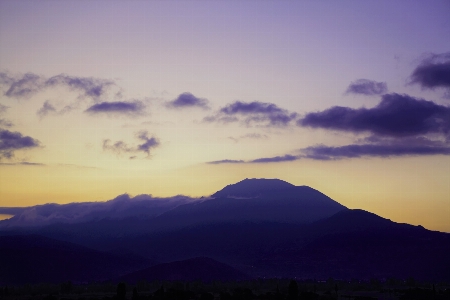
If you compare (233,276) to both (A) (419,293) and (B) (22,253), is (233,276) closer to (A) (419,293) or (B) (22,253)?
(B) (22,253)

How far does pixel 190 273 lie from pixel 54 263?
4029cm

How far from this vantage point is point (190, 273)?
135875mm

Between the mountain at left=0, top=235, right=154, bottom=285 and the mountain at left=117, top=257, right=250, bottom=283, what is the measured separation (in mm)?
15114

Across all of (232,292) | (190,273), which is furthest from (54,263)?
(232,292)

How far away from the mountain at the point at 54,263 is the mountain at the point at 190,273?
15.1m

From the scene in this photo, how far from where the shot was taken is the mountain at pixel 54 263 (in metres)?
144

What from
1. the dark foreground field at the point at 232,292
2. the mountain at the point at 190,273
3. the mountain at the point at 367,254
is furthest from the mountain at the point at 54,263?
the dark foreground field at the point at 232,292

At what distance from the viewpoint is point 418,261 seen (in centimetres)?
14962

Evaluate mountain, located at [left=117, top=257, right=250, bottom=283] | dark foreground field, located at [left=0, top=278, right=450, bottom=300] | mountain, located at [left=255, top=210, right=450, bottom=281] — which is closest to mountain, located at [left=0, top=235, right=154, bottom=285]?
mountain, located at [left=117, top=257, right=250, bottom=283]

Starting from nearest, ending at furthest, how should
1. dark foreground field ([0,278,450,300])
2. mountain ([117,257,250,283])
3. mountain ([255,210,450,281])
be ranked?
1. dark foreground field ([0,278,450,300])
2. mountain ([117,257,250,283])
3. mountain ([255,210,450,281])

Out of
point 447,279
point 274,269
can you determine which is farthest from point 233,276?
point 447,279

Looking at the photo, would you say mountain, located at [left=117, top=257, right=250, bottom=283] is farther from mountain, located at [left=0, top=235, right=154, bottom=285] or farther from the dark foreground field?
the dark foreground field

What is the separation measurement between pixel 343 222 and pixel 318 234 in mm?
10039

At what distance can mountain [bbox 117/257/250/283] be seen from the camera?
13275cm
